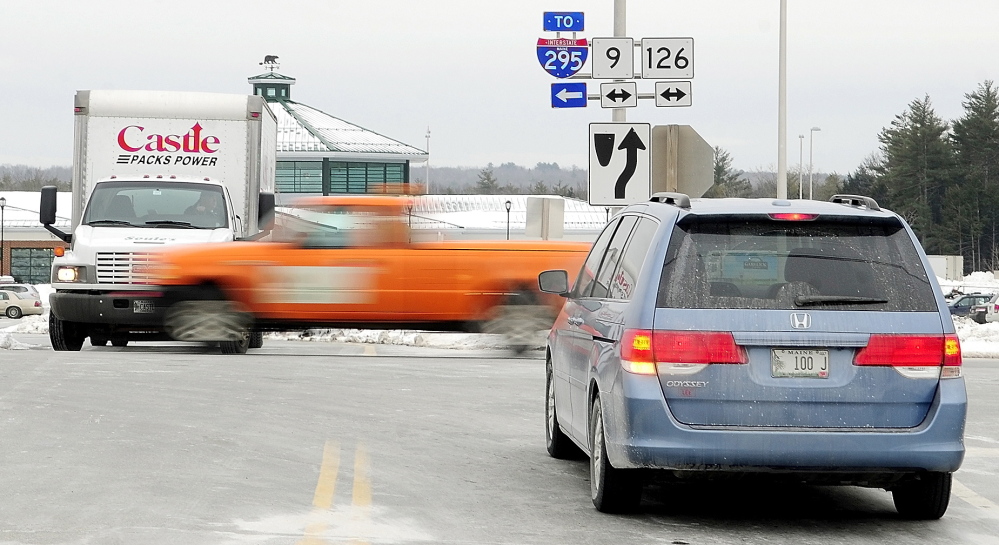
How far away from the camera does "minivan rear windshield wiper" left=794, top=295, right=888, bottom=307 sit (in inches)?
Answer: 259

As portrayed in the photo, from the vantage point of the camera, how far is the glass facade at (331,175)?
58.5m

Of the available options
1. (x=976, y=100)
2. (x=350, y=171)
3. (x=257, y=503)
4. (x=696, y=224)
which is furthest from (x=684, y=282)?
(x=976, y=100)

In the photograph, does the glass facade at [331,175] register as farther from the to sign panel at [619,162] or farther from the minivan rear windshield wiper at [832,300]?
the minivan rear windshield wiper at [832,300]

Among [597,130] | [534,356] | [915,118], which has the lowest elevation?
[534,356]

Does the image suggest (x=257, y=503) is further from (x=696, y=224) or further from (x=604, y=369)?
(x=696, y=224)

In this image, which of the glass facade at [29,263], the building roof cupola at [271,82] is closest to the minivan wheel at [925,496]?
the building roof cupola at [271,82]

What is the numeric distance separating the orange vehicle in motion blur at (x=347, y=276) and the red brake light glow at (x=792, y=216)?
10.3 meters

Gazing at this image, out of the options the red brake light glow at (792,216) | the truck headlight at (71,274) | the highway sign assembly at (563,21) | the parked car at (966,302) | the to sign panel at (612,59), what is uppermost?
the highway sign assembly at (563,21)

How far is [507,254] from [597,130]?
6.64ft

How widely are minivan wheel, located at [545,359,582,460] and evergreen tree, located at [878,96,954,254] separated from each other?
279 feet

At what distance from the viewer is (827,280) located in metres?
6.71

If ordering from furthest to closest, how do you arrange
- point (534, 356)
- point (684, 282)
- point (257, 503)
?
point (534, 356), point (257, 503), point (684, 282)

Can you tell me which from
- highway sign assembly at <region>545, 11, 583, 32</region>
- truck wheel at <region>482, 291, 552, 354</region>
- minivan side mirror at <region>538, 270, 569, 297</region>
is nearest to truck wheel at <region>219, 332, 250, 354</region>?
truck wheel at <region>482, 291, 552, 354</region>

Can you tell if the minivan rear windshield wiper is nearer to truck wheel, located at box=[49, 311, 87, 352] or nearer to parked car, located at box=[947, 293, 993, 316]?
truck wheel, located at box=[49, 311, 87, 352]
